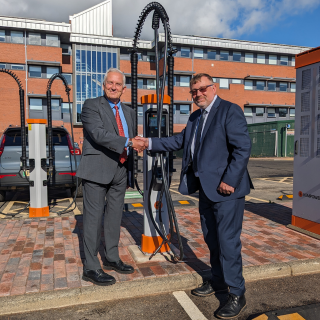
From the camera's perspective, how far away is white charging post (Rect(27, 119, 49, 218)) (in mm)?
5949

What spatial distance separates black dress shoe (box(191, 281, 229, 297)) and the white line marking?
4.3 inches

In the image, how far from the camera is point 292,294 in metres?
3.23

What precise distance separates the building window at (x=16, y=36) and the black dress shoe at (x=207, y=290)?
36567 mm

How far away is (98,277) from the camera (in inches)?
127

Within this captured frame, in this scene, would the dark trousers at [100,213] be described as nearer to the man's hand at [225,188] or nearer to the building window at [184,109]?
the man's hand at [225,188]

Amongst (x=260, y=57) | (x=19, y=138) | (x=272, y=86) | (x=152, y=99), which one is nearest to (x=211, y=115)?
(x=152, y=99)

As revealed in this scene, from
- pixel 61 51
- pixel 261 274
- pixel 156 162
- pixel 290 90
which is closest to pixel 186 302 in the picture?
pixel 261 274

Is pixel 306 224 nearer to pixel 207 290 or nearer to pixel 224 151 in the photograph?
pixel 207 290

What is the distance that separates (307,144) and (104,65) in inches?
1365

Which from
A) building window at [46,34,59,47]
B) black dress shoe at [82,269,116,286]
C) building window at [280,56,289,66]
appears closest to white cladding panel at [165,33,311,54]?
building window at [280,56,289,66]

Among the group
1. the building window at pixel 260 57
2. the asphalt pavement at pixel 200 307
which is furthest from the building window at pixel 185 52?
the asphalt pavement at pixel 200 307

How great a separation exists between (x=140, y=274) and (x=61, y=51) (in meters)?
35.6

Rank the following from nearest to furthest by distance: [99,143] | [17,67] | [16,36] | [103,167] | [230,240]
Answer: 1. [230,240]
2. [99,143]
3. [103,167]
4. [16,36]
5. [17,67]

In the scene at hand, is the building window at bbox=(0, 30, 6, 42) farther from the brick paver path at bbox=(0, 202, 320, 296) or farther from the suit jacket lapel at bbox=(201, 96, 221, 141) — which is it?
the suit jacket lapel at bbox=(201, 96, 221, 141)
